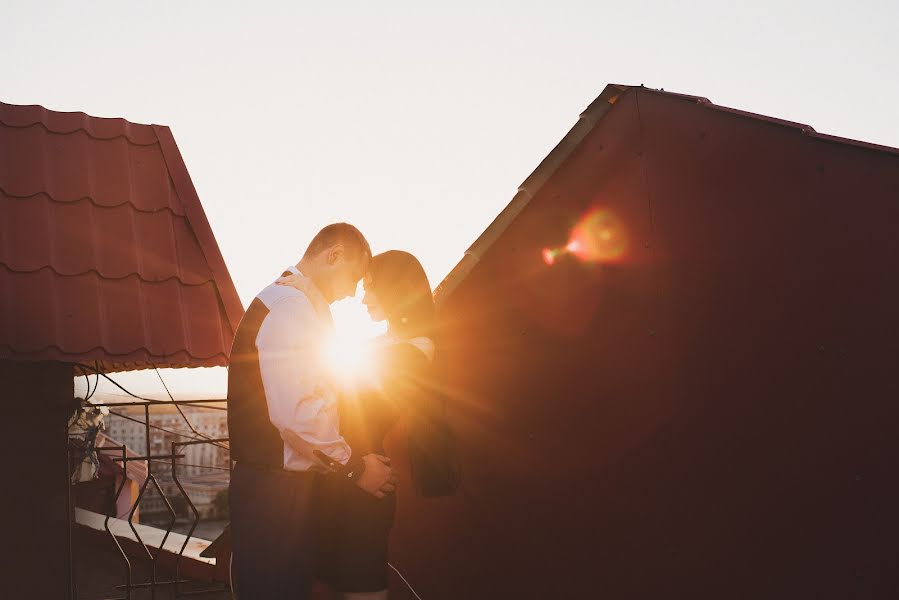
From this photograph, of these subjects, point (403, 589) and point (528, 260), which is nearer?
point (528, 260)

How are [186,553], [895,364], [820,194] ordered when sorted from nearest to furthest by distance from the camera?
[895,364] < [820,194] < [186,553]

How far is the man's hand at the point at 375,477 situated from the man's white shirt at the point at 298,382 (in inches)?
5.1

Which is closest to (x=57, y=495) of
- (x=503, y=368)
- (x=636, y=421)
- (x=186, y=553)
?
(x=503, y=368)

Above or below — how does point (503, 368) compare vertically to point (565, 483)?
above

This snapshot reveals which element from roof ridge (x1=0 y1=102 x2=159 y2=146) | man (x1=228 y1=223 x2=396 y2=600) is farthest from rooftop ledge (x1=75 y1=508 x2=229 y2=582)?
man (x1=228 y1=223 x2=396 y2=600)

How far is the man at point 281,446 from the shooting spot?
2562mm

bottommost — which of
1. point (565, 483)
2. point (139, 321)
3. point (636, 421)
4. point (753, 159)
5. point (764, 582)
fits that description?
point (764, 582)

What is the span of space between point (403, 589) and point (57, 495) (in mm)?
2114

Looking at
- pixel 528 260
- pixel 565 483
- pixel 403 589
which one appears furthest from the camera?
pixel 403 589

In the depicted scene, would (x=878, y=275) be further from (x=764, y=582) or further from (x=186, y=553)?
(x=186, y=553)

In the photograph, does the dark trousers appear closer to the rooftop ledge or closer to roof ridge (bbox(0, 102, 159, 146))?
roof ridge (bbox(0, 102, 159, 146))

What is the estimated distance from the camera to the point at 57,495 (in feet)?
14.0

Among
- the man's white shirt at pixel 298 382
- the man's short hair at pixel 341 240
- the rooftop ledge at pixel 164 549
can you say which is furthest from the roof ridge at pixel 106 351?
the rooftop ledge at pixel 164 549

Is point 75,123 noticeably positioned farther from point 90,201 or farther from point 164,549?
point 164,549
